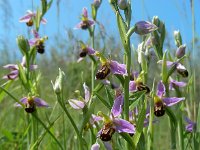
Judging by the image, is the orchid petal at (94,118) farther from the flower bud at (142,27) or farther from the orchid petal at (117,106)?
the flower bud at (142,27)

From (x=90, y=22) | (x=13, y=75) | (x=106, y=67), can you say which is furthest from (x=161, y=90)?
(x=90, y=22)

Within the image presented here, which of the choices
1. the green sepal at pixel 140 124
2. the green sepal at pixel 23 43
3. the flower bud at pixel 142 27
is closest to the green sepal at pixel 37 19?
the green sepal at pixel 23 43

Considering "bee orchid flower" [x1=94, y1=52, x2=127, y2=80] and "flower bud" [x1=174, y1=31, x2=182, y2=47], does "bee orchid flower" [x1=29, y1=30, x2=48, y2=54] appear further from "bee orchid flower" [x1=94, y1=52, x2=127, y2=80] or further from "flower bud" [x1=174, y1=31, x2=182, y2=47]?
"bee orchid flower" [x1=94, y1=52, x2=127, y2=80]

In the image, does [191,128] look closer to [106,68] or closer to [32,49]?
[106,68]

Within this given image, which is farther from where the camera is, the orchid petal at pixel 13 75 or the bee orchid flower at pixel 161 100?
the orchid petal at pixel 13 75

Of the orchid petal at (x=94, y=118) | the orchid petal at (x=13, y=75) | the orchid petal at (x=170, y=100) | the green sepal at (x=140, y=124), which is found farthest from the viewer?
the orchid petal at (x=13, y=75)

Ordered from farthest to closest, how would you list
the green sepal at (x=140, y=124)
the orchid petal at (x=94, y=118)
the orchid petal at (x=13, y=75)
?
1. the orchid petal at (x=13, y=75)
2. the orchid petal at (x=94, y=118)
3. the green sepal at (x=140, y=124)

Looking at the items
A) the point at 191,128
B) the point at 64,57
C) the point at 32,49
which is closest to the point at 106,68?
the point at 191,128

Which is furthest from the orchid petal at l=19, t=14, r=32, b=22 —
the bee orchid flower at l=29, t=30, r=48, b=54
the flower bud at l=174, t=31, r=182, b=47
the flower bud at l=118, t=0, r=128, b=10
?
the flower bud at l=118, t=0, r=128, b=10
